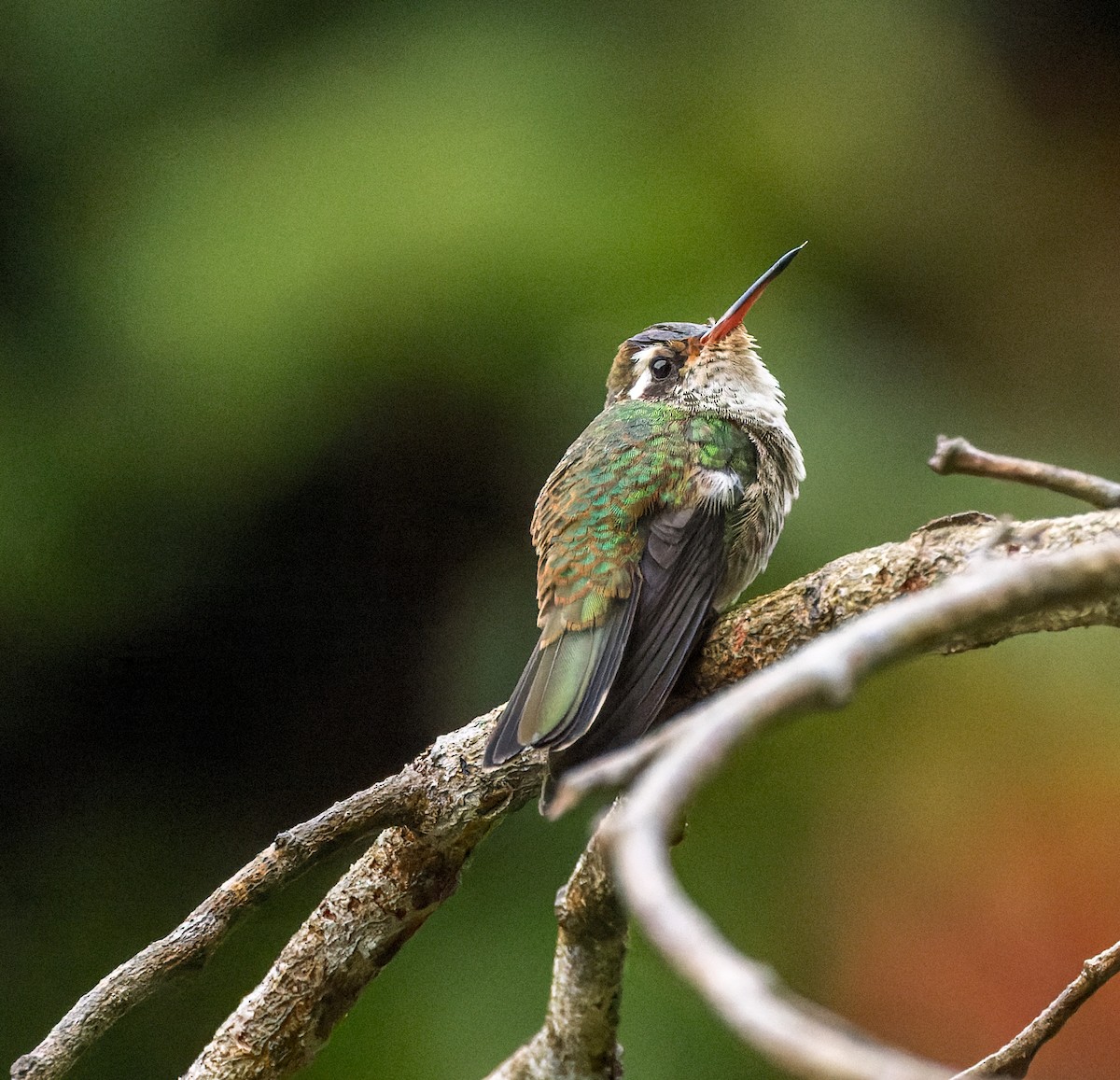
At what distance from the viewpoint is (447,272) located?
225 inches

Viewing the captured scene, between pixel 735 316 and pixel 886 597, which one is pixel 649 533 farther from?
pixel 735 316

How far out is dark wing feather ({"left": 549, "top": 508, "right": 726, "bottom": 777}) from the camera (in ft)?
8.97

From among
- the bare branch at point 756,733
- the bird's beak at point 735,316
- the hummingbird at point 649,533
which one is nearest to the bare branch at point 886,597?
the hummingbird at point 649,533

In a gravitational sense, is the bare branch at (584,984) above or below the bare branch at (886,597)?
below

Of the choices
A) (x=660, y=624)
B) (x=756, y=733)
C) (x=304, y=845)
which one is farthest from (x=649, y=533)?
(x=756, y=733)

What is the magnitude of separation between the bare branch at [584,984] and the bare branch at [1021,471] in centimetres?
98

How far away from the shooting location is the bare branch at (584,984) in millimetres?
2334

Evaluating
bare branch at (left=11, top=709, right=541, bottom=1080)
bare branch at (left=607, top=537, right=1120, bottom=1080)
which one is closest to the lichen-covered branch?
bare branch at (left=11, top=709, right=541, bottom=1080)

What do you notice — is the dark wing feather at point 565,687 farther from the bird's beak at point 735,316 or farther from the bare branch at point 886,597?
the bird's beak at point 735,316

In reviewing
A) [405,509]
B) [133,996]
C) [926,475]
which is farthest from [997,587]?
[405,509]

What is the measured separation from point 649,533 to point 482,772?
78 centimetres

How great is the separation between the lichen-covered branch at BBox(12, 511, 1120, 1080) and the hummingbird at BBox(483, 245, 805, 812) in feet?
0.45

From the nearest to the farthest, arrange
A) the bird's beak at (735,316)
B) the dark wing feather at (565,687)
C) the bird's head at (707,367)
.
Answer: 1. the dark wing feather at (565,687)
2. the bird's head at (707,367)
3. the bird's beak at (735,316)

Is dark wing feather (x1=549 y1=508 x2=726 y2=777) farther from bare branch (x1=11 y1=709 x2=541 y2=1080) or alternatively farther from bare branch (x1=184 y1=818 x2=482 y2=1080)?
bare branch (x1=184 y1=818 x2=482 y2=1080)
